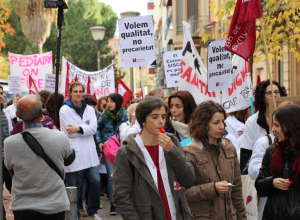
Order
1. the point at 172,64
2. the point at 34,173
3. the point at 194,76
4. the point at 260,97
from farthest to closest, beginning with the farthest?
the point at 172,64, the point at 194,76, the point at 260,97, the point at 34,173

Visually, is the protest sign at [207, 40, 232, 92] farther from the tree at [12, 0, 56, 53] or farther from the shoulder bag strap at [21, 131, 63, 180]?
the tree at [12, 0, 56, 53]

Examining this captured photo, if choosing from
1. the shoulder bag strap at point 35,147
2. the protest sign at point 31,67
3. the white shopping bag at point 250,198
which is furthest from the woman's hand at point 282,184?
the protest sign at point 31,67

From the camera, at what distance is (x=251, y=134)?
15.2ft

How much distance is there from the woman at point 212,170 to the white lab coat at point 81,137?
3.11 meters

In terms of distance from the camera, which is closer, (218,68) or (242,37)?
(242,37)

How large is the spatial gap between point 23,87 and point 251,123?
12639mm

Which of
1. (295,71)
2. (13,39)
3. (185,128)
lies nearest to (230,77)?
(185,128)

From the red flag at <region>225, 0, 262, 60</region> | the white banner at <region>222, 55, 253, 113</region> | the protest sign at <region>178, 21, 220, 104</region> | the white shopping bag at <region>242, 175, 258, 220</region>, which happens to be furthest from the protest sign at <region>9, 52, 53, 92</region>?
the white shopping bag at <region>242, 175, 258, 220</region>

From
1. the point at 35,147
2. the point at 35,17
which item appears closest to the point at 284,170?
the point at 35,147

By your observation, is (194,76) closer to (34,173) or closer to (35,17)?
(34,173)

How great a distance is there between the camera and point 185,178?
3.19 m

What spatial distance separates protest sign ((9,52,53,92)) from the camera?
16.2 m

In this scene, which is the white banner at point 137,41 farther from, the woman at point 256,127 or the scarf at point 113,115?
the woman at point 256,127

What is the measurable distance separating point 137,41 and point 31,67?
9.57 m
